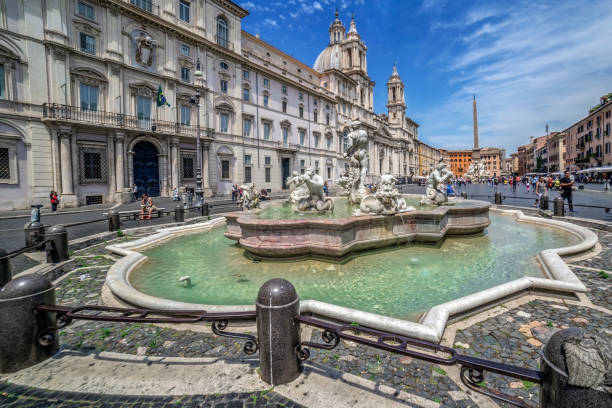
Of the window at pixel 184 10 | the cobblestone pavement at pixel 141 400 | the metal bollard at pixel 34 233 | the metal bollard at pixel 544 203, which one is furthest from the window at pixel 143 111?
the metal bollard at pixel 544 203

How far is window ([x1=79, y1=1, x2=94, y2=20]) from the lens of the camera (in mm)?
19188

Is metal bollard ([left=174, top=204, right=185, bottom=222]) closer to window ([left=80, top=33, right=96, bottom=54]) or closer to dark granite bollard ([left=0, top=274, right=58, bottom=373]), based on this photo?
dark granite bollard ([left=0, top=274, right=58, bottom=373])

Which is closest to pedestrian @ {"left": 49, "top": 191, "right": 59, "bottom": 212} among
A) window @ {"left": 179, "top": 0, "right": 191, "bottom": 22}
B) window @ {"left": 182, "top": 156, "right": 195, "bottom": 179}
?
window @ {"left": 182, "top": 156, "right": 195, "bottom": 179}

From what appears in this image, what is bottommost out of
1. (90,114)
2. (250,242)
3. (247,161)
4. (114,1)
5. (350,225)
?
(250,242)

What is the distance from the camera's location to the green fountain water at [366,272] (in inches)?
162

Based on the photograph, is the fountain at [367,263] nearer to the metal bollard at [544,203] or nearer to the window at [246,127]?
the metal bollard at [544,203]

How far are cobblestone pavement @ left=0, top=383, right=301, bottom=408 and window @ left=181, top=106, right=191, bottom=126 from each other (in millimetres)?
26460

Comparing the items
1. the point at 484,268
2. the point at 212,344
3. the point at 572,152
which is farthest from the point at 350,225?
the point at 572,152

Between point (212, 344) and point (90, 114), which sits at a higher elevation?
point (90, 114)

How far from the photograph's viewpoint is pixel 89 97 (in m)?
19.7

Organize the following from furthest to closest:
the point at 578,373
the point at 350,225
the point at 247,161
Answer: the point at 247,161 → the point at 350,225 → the point at 578,373

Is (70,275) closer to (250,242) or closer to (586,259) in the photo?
(250,242)

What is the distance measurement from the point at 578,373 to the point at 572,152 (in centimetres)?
7244

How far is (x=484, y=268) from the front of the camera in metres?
5.25
